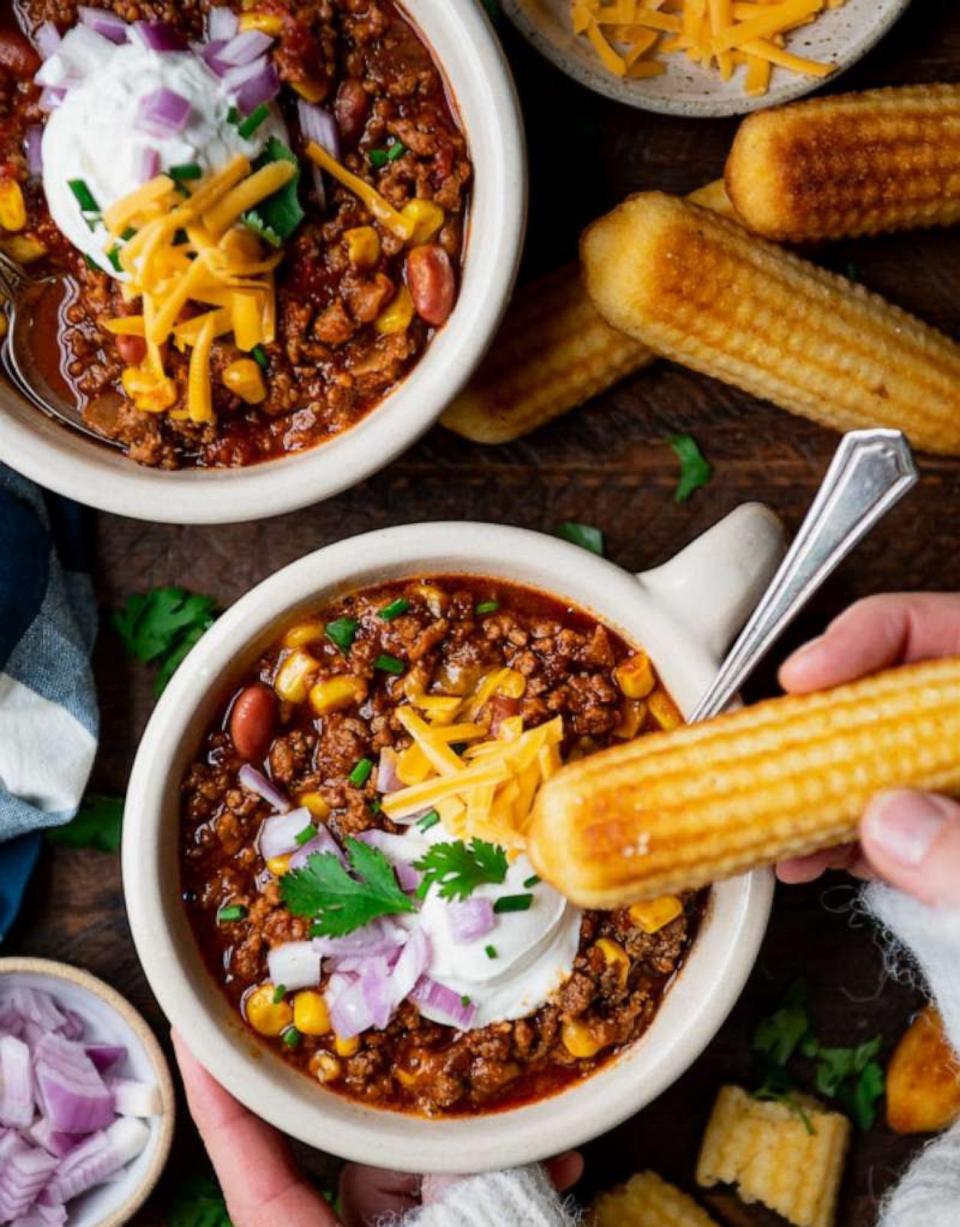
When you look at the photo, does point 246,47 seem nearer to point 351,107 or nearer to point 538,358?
point 351,107

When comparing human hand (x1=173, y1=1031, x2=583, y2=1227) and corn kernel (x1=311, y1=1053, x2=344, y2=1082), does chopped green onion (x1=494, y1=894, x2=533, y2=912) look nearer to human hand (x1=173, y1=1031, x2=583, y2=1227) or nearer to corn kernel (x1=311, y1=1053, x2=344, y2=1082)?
corn kernel (x1=311, y1=1053, x2=344, y2=1082)

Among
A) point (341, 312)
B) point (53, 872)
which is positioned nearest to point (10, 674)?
point (53, 872)

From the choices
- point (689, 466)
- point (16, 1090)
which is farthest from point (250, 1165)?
point (689, 466)

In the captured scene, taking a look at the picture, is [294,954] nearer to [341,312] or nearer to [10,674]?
[10,674]

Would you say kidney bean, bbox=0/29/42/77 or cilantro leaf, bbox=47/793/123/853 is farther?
cilantro leaf, bbox=47/793/123/853

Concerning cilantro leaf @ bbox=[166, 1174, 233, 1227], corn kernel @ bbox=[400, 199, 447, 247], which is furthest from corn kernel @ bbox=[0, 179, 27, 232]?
cilantro leaf @ bbox=[166, 1174, 233, 1227]

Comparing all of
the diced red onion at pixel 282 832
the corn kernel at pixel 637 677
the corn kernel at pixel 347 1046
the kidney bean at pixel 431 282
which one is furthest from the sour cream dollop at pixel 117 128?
the corn kernel at pixel 347 1046

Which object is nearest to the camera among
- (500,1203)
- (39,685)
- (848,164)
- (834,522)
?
(834,522)
